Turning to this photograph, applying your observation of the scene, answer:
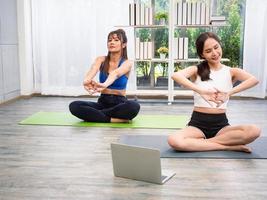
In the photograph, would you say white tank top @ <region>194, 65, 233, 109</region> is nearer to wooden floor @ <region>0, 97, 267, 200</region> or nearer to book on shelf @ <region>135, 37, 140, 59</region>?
wooden floor @ <region>0, 97, 267, 200</region>

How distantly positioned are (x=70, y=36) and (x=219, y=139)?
10.8 feet

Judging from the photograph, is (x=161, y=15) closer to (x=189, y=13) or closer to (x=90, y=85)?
(x=189, y=13)

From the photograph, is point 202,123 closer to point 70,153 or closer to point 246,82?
point 246,82

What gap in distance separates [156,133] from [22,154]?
48.9 inches

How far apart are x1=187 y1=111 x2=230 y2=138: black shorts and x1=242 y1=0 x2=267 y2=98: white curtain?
103 inches

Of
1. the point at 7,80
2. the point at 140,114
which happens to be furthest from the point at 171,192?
the point at 7,80

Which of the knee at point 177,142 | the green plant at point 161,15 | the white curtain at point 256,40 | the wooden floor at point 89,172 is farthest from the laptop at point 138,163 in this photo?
the white curtain at point 256,40

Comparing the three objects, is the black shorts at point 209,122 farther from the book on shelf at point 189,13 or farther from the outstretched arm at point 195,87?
the book on shelf at point 189,13

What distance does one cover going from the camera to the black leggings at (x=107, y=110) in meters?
3.81

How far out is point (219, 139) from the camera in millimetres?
2807

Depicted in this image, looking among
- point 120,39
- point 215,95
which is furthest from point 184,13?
point 215,95

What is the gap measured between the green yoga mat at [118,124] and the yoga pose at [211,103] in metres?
0.86

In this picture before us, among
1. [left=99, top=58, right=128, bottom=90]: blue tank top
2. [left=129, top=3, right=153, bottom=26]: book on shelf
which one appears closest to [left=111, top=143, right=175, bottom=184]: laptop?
[left=99, top=58, right=128, bottom=90]: blue tank top

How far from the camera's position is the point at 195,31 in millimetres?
5473
